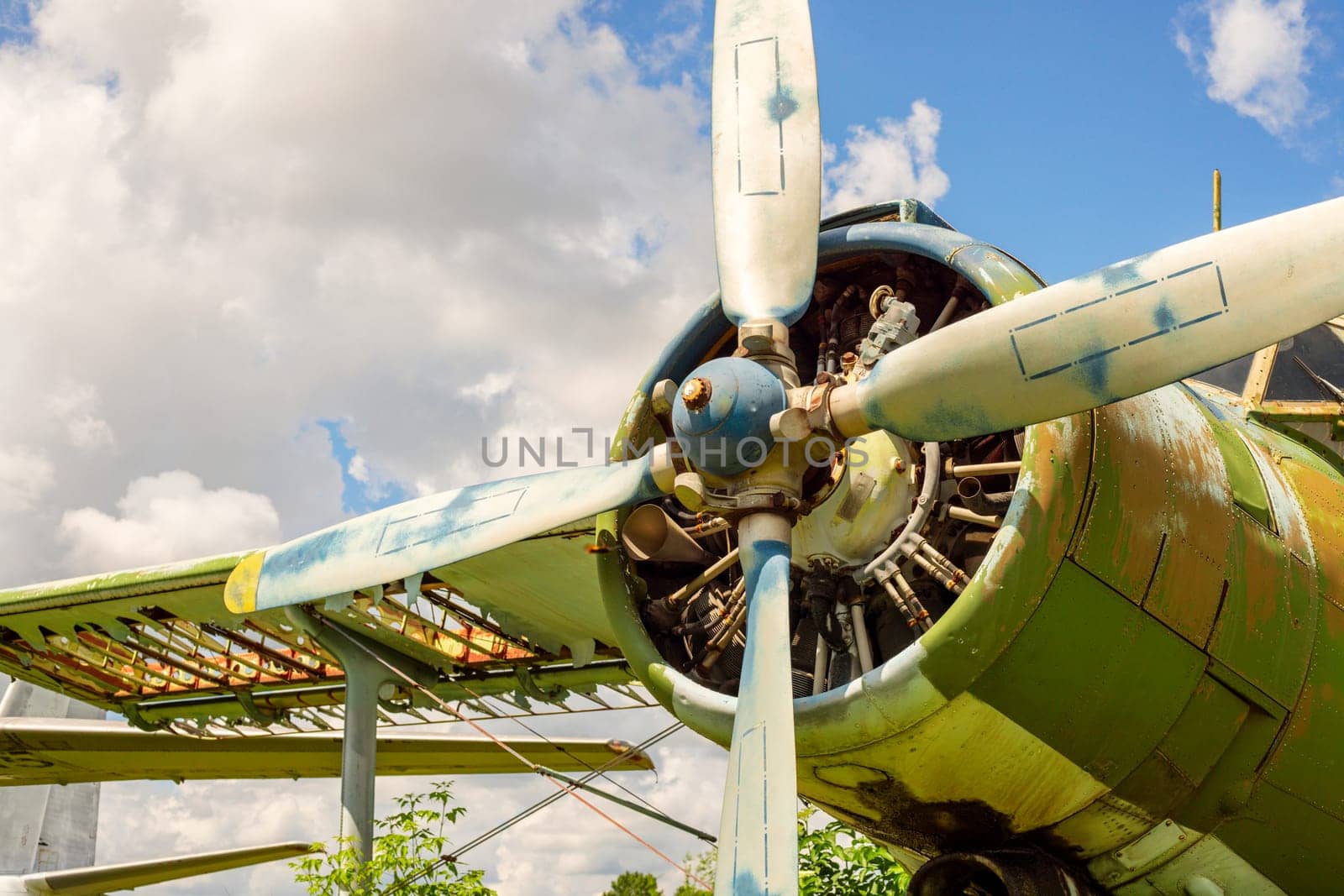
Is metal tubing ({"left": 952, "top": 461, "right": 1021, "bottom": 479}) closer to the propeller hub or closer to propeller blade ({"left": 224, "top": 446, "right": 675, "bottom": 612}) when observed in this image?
the propeller hub

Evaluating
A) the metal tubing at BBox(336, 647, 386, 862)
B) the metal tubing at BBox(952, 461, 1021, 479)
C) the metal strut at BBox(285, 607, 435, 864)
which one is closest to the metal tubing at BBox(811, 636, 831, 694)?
the metal tubing at BBox(952, 461, 1021, 479)

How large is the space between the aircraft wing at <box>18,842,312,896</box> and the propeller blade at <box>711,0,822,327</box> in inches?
357

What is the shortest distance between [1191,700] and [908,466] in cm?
138

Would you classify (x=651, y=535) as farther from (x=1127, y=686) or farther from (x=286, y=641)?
(x=286, y=641)

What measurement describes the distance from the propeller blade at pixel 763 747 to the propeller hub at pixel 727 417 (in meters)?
0.27

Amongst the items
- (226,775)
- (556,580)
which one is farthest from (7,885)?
(556,580)

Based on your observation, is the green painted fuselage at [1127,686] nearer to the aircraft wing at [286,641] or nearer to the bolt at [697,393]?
the bolt at [697,393]

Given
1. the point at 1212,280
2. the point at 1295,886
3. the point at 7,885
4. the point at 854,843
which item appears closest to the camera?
the point at 1212,280

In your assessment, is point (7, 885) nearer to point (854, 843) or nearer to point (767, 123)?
point (854, 843)

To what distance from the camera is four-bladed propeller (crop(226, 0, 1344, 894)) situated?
14.1 feet

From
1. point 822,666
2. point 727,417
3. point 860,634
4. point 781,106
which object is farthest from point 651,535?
point 781,106

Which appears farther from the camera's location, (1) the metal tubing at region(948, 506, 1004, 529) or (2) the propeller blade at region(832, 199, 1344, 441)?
(1) the metal tubing at region(948, 506, 1004, 529)

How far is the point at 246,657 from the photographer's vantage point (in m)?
11.7

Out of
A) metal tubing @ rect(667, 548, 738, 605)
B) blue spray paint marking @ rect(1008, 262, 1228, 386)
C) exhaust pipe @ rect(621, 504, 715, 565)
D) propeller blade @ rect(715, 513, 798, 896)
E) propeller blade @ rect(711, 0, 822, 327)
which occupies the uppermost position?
propeller blade @ rect(711, 0, 822, 327)
